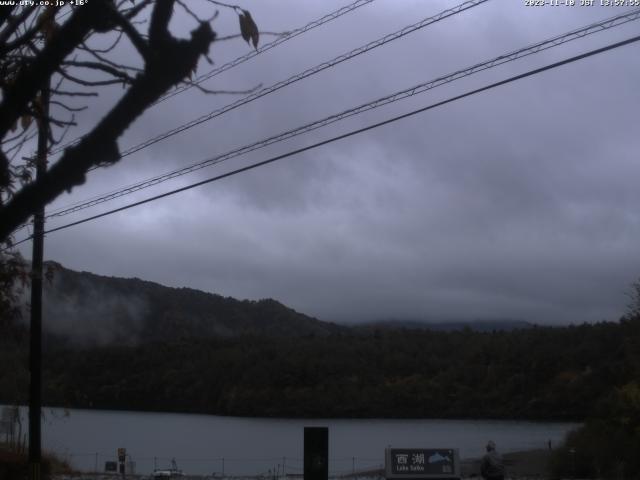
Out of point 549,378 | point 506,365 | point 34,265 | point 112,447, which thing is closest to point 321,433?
point 34,265

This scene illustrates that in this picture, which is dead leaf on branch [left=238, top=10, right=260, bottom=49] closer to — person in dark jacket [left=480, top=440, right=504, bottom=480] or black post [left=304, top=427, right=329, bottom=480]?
black post [left=304, top=427, right=329, bottom=480]

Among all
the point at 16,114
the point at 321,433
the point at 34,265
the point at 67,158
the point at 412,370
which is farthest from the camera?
the point at 412,370

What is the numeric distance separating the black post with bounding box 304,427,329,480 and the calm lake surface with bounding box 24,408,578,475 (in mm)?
23425

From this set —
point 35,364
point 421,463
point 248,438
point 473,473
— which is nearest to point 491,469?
point 421,463

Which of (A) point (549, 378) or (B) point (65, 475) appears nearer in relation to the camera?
(B) point (65, 475)

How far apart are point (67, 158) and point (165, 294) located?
231 ft

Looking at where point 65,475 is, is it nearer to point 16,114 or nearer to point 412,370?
point 16,114

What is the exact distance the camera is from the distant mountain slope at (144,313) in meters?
50.1

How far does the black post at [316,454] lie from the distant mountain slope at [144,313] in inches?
905

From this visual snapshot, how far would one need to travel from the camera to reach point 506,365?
70562 mm

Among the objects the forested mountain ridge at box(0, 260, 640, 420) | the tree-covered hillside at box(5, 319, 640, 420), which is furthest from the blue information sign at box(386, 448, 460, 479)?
the tree-covered hillside at box(5, 319, 640, 420)

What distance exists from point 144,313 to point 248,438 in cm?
1640

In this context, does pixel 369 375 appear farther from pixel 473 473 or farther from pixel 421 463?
pixel 421 463

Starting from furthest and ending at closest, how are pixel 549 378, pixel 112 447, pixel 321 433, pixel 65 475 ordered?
pixel 549 378 < pixel 112 447 < pixel 65 475 < pixel 321 433
